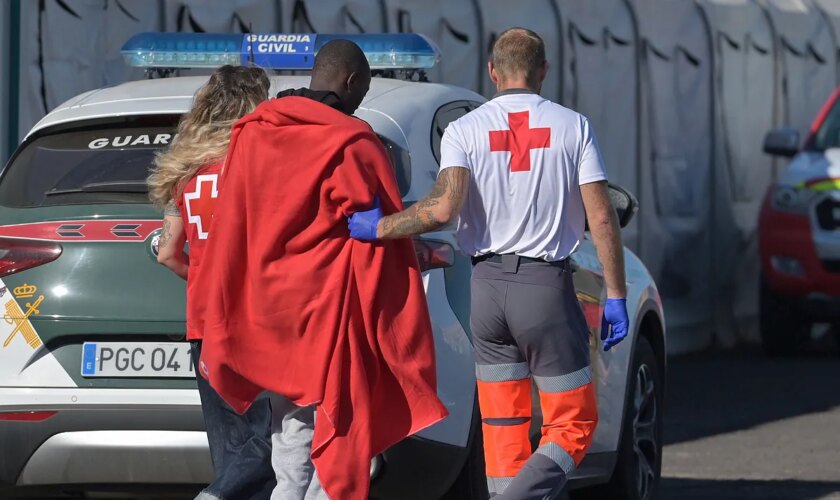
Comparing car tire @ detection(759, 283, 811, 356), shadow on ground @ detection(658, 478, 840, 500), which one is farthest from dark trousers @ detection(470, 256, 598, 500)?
car tire @ detection(759, 283, 811, 356)

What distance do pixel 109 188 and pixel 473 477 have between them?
149 centimetres

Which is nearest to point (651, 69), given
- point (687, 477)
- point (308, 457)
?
point (687, 477)

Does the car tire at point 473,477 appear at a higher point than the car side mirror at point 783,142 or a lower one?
lower

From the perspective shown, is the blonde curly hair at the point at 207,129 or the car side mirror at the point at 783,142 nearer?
the blonde curly hair at the point at 207,129

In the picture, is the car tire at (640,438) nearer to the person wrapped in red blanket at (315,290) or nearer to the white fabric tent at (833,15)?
the person wrapped in red blanket at (315,290)

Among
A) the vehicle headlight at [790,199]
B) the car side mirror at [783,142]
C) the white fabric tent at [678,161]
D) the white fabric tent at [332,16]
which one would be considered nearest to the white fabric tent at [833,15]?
the white fabric tent at [678,161]

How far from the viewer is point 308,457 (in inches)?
196

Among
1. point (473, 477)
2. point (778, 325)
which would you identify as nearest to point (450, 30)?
point (778, 325)

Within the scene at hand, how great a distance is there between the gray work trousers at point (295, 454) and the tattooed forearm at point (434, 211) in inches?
21.1

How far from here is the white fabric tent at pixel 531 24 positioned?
11.9 meters

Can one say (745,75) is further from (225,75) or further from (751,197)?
(225,75)

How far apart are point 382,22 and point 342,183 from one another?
21.1ft

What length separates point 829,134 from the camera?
1416 centimetres

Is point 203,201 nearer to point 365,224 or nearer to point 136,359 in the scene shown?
point 365,224
